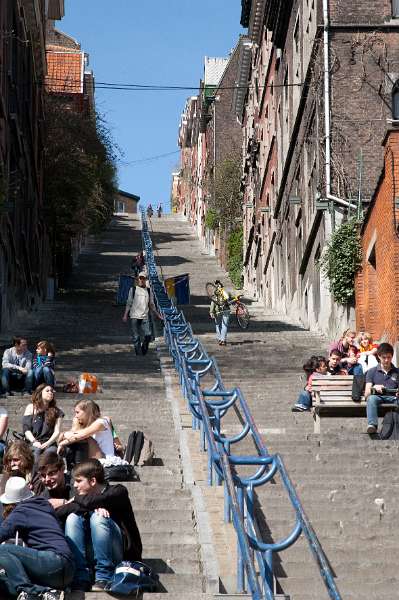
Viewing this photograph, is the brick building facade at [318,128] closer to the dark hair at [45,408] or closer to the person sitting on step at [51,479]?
the dark hair at [45,408]

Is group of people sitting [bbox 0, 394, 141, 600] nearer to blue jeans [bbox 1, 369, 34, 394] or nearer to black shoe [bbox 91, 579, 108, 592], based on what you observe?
black shoe [bbox 91, 579, 108, 592]

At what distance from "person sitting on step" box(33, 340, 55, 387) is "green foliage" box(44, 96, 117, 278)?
2475 centimetres

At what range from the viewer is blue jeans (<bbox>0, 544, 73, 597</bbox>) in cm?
748

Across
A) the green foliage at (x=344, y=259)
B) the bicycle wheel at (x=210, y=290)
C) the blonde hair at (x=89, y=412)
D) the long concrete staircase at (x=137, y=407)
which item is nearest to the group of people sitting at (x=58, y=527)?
the long concrete staircase at (x=137, y=407)

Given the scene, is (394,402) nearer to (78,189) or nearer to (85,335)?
(85,335)

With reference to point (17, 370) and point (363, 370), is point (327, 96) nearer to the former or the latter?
point (363, 370)

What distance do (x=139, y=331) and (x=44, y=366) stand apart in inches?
241

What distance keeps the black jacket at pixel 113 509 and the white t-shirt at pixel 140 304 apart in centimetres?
1313

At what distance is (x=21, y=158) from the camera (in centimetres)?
3450

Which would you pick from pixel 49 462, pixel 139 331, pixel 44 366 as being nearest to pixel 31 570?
pixel 49 462

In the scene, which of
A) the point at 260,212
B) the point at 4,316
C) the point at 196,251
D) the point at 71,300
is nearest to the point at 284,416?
the point at 4,316

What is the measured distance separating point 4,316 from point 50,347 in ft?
41.7

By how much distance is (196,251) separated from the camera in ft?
218

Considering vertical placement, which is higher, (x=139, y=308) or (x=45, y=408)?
(x=45, y=408)
